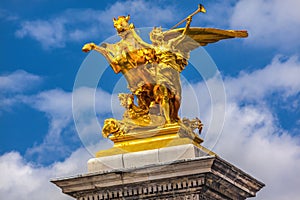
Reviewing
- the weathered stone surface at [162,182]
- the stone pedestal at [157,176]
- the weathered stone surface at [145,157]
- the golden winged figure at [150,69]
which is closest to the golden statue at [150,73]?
the golden winged figure at [150,69]

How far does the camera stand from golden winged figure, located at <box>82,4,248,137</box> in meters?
28.5

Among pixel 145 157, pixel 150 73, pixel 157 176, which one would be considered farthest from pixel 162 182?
pixel 150 73

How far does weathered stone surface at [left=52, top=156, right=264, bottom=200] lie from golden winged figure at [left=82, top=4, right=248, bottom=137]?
174 centimetres

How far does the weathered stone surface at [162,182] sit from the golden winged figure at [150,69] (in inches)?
68.5

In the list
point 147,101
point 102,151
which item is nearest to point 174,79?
point 147,101

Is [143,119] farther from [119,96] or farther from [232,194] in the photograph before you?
[232,194]

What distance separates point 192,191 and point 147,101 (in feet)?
12.1

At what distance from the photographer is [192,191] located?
26531 millimetres

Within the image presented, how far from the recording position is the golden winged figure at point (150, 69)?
2853 centimetres

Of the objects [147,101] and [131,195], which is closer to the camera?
[131,195]

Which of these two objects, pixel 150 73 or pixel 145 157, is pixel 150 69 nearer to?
pixel 150 73

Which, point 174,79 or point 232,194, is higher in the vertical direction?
point 174,79

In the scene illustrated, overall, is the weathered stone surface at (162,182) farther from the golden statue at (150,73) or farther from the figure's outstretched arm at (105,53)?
the figure's outstretched arm at (105,53)

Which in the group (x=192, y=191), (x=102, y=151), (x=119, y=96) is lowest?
(x=192, y=191)
